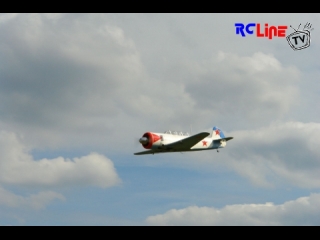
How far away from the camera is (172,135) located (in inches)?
2459

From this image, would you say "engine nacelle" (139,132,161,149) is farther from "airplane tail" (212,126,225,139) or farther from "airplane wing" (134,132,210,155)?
"airplane tail" (212,126,225,139)

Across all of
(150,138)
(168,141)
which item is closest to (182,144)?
(168,141)

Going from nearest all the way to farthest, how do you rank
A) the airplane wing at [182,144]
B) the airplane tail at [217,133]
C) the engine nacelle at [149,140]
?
1. the airplane wing at [182,144]
2. the engine nacelle at [149,140]
3. the airplane tail at [217,133]

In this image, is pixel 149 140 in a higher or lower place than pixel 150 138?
lower

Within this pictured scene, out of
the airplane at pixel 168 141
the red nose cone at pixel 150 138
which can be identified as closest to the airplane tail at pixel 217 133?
the airplane at pixel 168 141

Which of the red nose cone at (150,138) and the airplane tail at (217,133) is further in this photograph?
the airplane tail at (217,133)

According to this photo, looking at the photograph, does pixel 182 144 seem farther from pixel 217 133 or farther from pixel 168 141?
pixel 217 133

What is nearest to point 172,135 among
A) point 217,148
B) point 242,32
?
point 217,148

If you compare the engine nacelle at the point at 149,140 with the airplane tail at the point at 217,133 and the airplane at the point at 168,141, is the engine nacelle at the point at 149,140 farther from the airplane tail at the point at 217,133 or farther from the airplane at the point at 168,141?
the airplane tail at the point at 217,133

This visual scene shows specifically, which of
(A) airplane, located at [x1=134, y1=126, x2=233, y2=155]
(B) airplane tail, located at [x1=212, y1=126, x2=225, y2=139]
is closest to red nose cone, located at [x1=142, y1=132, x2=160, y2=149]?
(A) airplane, located at [x1=134, y1=126, x2=233, y2=155]
